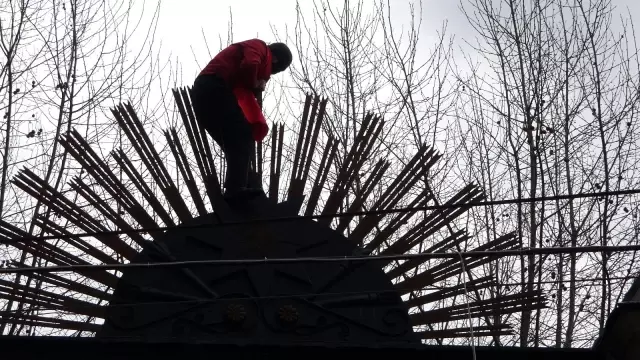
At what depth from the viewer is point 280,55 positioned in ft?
24.6

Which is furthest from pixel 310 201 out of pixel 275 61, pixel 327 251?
pixel 275 61

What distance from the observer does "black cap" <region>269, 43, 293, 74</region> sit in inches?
294

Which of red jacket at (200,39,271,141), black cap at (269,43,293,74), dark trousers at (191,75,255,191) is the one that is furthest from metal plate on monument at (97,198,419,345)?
black cap at (269,43,293,74)

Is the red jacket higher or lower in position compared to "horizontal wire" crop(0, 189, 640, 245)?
higher

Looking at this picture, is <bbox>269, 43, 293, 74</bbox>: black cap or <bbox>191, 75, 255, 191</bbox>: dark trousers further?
<bbox>269, 43, 293, 74</bbox>: black cap

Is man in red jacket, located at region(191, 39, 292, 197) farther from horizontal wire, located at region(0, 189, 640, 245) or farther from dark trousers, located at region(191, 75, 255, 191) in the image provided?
horizontal wire, located at region(0, 189, 640, 245)

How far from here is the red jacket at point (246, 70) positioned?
7141mm

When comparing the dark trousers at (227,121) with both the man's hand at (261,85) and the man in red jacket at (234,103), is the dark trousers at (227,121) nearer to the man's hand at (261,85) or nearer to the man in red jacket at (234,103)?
the man in red jacket at (234,103)

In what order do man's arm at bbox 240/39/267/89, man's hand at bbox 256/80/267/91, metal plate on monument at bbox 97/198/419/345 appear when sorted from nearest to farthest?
metal plate on monument at bbox 97/198/419/345 < man's arm at bbox 240/39/267/89 < man's hand at bbox 256/80/267/91

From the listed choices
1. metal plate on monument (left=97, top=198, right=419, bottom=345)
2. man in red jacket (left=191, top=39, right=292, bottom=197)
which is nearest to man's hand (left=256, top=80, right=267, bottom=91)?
man in red jacket (left=191, top=39, right=292, bottom=197)

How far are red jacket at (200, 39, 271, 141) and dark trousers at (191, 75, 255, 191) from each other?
0.06 meters

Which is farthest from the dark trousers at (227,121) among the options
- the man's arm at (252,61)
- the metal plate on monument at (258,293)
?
the metal plate on monument at (258,293)

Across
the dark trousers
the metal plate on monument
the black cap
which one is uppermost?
the black cap

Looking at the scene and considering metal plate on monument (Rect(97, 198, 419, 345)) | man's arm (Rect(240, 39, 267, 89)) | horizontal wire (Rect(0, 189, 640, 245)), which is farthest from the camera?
man's arm (Rect(240, 39, 267, 89))
